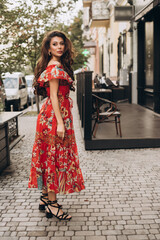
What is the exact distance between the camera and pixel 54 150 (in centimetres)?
371

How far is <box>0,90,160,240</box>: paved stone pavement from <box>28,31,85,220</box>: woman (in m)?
0.27

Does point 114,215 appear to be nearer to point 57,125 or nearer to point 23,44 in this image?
point 57,125

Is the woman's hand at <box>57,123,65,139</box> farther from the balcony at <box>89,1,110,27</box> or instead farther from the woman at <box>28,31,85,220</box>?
the balcony at <box>89,1,110,27</box>

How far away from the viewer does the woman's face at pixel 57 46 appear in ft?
12.3

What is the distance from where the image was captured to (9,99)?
56.9 feet

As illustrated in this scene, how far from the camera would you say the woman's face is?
376 centimetres

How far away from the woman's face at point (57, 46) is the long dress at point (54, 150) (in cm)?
18

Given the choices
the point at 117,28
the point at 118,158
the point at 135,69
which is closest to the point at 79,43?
the point at 117,28

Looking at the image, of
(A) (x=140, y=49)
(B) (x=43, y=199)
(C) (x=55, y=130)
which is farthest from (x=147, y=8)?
(B) (x=43, y=199)

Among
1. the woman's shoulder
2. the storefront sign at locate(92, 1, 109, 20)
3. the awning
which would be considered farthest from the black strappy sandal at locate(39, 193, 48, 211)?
the storefront sign at locate(92, 1, 109, 20)

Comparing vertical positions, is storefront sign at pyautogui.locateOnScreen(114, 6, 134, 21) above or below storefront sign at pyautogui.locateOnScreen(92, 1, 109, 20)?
below

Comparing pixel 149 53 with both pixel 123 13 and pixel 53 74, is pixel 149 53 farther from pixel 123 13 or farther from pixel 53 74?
pixel 53 74

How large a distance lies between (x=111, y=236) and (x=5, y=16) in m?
6.49

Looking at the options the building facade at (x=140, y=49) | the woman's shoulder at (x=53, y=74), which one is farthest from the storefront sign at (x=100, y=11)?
the woman's shoulder at (x=53, y=74)
